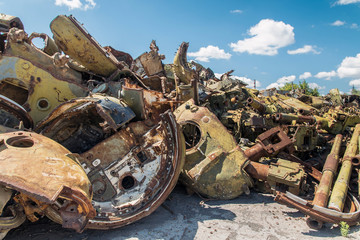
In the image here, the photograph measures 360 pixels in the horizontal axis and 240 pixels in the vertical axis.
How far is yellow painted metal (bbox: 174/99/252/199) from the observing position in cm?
430

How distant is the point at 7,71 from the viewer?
14.7 ft

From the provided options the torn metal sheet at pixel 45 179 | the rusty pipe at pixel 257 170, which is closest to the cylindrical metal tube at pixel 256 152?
the rusty pipe at pixel 257 170

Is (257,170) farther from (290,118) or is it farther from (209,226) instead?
(290,118)

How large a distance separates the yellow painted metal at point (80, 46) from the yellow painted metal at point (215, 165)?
8.12ft

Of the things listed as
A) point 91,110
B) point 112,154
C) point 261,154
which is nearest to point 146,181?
point 112,154

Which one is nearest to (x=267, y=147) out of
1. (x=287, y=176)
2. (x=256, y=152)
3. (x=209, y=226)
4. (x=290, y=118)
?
(x=256, y=152)

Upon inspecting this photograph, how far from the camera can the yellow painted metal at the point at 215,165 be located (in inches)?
169

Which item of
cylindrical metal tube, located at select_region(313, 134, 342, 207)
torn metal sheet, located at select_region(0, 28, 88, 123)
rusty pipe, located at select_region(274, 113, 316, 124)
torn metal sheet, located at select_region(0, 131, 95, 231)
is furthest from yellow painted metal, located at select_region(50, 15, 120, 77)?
cylindrical metal tube, located at select_region(313, 134, 342, 207)

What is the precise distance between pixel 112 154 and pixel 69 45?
110 inches

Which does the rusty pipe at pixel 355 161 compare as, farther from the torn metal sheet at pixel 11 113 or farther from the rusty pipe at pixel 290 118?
the torn metal sheet at pixel 11 113

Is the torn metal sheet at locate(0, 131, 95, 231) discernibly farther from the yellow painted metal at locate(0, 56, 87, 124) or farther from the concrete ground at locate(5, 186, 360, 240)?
the yellow painted metal at locate(0, 56, 87, 124)

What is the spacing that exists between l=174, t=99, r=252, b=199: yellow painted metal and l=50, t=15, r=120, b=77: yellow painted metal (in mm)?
2475

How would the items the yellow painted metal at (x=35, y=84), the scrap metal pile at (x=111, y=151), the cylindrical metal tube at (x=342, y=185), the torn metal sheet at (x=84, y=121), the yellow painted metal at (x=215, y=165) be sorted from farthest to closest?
1. the yellow painted metal at (x=35, y=84)
2. the yellow painted metal at (x=215, y=165)
3. the cylindrical metal tube at (x=342, y=185)
4. the torn metal sheet at (x=84, y=121)
5. the scrap metal pile at (x=111, y=151)

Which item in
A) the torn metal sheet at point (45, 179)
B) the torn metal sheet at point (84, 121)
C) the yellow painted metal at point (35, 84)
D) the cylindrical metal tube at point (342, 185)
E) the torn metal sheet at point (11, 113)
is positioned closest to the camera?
the torn metal sheet at point (45, 179)
